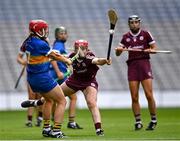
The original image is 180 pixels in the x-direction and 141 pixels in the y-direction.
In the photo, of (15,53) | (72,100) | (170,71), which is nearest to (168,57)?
(170,71)

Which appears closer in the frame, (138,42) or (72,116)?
(138,42)

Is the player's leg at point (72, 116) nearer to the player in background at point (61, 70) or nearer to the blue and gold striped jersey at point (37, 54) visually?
the player in background at point (61, 70)

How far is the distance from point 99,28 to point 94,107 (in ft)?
53.6

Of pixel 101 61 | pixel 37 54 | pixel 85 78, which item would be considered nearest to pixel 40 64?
pixel 37 54

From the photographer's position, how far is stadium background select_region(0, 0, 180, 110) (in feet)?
91.6

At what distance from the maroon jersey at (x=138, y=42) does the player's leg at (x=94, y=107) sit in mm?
1690

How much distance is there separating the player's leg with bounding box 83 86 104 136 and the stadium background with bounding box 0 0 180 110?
13.0 metres

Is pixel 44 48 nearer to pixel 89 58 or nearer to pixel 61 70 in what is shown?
pixel 89 58

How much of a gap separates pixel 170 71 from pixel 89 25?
3551 mm

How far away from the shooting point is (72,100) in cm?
1619

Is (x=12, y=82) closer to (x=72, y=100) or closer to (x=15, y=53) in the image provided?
(x=15, y=53)

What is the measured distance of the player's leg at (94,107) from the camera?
517 inches

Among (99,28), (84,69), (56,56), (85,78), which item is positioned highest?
(99,28)

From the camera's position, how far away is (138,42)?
14.9m
